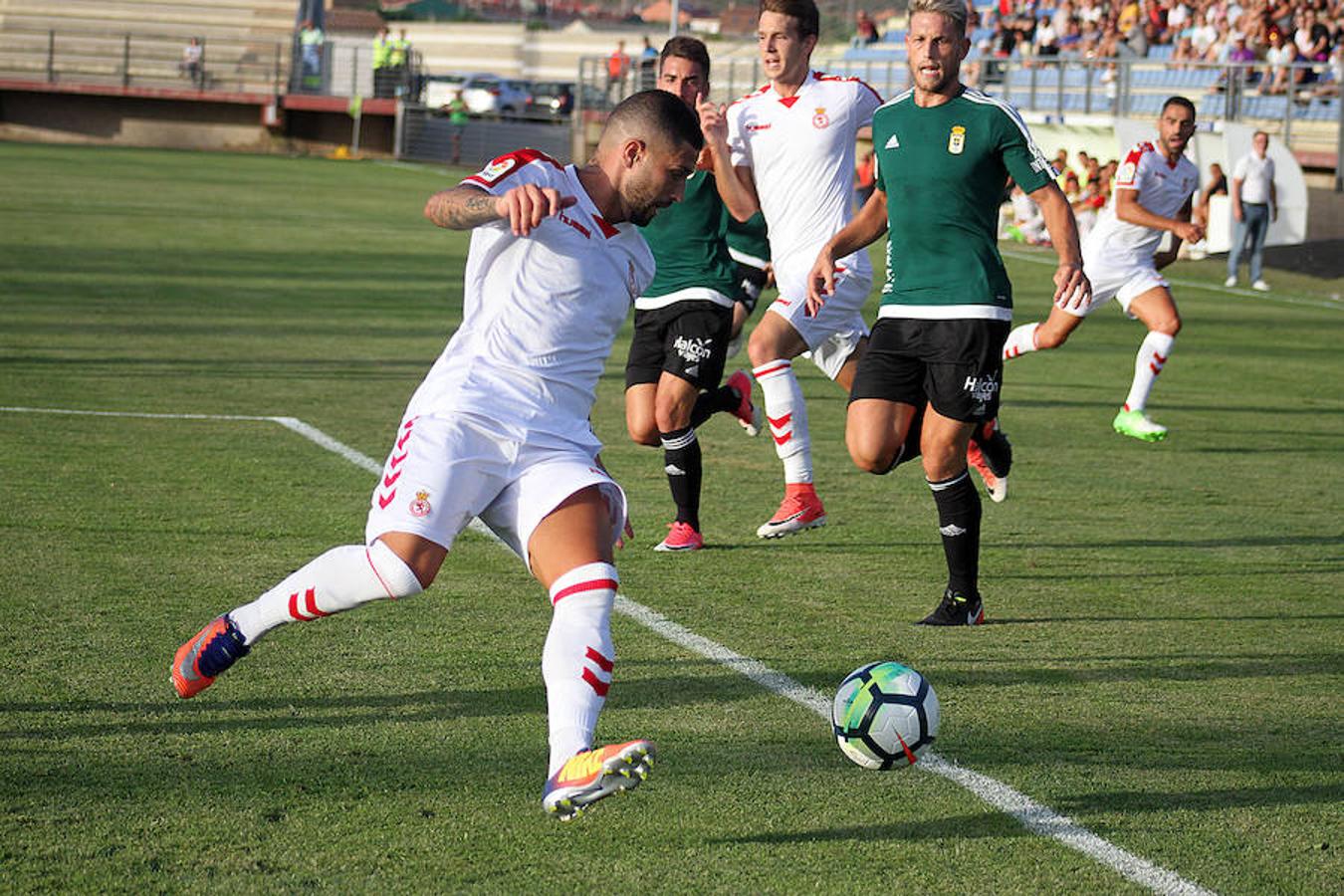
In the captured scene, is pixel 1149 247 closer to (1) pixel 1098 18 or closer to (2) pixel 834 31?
(1) pixel 1098 18

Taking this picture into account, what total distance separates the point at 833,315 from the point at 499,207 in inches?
166

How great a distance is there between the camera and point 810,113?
8.21 meters

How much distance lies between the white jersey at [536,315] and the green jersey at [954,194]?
2232mm

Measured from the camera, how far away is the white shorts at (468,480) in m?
4.38

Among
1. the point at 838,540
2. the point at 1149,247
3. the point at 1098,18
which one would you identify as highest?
the point at 1098,18

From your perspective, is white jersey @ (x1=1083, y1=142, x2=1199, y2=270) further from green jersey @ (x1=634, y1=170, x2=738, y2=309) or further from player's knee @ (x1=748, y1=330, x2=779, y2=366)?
green jersey @ (x1=634, y1=170, x2=738, y2=309)

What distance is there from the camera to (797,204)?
8.37 metres

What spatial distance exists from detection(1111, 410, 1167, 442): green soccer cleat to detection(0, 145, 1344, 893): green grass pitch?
5.1 inches

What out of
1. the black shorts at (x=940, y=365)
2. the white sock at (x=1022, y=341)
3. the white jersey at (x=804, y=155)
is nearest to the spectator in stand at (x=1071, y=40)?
the white sock at (x=1022, y=341)

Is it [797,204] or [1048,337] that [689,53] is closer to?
[797,204]

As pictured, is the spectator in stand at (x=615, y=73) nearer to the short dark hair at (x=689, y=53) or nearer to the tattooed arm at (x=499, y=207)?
the short dark hair at (x=689, y=53)

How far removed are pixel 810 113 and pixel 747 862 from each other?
16.1 feet

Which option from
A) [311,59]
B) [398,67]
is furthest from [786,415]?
[311,59]

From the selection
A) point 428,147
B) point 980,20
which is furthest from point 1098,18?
point 428,147
